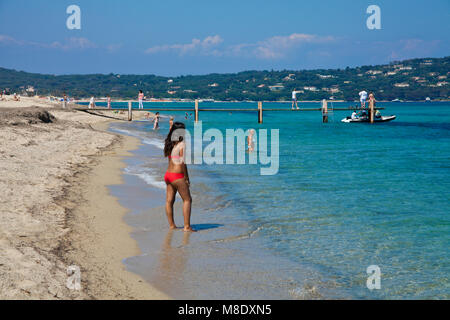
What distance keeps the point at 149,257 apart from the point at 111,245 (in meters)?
0.88

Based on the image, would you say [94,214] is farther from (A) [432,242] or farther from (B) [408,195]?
(B) [408,195]

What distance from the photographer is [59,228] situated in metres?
8.75

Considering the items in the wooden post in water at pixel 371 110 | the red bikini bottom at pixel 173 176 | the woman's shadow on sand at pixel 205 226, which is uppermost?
the wooden post in water at pixel 371 110

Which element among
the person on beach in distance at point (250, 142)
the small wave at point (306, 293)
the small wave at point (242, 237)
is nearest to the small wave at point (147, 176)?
the small wave at point (242, 237)

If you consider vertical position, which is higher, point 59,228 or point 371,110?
point 371,110

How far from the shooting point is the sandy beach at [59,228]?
6121 mm

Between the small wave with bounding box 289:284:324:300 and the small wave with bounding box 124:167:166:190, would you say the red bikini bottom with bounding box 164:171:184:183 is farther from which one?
the small wave with bounding box 124:167:166:190

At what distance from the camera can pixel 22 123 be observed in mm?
26031

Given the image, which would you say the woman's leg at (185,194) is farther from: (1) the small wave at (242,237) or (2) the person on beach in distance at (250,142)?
(2) the person on beach in distance at (250,142)

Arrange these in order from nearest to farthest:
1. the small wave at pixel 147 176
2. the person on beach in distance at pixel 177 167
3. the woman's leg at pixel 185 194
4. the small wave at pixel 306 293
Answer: the small wave at pixel 306 293, the person on beach in distance at pixel 177 167, the woman's leg at pixel 185 194, the small wave at pixel 147 176

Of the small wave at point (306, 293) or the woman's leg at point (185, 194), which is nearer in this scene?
the small wave at point (306, 293)

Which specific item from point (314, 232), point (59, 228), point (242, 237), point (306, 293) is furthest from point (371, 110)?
point (306, 293)

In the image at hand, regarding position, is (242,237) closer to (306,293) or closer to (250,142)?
(306,293)

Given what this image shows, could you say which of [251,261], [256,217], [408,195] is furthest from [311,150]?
[251,261]
